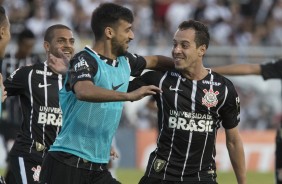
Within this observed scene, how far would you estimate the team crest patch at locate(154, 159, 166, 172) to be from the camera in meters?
8.42

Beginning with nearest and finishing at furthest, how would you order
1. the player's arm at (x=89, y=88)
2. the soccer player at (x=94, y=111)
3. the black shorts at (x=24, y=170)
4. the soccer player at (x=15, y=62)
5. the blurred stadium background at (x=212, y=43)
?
1. the player's arm at (x=89, y=88)
2. the soccer player at (x=94, y=111)
3. the black shorts at (x=24, y=170)
4. the soccer player at (x=15, y=62)
5. the blurred stadium background at (x=212, y=43)

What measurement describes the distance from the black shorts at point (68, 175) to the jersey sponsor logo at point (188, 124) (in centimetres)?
85

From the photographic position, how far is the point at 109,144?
804cm

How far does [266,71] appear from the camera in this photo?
10594 millimetres

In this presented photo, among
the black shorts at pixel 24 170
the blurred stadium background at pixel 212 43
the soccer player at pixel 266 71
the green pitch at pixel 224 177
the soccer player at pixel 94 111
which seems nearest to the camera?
the soccer player at pixel 94 111

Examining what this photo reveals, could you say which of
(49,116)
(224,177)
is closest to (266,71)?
(49,116)

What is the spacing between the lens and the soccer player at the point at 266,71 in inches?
376

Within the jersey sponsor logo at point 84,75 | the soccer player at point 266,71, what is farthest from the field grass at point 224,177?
the jersey sponsor logo at point 84,75

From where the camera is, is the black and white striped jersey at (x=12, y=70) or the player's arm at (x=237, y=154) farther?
the black and white striped jersey at (x=12, y=70)

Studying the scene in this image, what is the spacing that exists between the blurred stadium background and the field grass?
2cm

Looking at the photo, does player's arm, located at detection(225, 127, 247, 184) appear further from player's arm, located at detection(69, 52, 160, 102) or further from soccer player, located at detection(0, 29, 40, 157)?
soccer player, located at detection(0, 29, 40, 157)

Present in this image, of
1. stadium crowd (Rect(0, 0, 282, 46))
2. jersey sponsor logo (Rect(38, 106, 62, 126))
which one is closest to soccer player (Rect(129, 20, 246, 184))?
jersey sponsor logo (Rect(38, 106, 62, 126))

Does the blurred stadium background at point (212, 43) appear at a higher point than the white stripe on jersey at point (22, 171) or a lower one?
higher

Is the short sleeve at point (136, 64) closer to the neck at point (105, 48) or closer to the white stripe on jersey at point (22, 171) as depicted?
the neck at point (105, 48)
